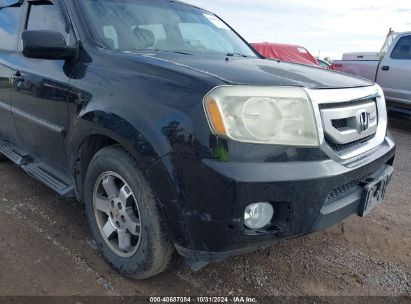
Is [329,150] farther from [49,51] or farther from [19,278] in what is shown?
[19,278]

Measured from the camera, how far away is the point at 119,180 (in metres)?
2.39

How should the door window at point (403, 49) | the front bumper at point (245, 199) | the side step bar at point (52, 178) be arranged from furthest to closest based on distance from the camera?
the door window at point (403, 49), the side step bar at point (52, 178), the front bumper at point (245, 199)

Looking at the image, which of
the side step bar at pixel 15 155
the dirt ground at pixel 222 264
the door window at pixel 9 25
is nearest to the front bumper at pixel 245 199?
the dirt ground at pixel 222 264

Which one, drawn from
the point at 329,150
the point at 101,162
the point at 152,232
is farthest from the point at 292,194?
the point at 101,162

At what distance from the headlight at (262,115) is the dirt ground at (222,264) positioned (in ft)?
3.37

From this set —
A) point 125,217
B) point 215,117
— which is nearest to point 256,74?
point 215,117

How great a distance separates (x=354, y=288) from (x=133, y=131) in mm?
1674

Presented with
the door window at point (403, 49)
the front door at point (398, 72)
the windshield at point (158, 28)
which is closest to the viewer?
the windshield at point (158, 28)

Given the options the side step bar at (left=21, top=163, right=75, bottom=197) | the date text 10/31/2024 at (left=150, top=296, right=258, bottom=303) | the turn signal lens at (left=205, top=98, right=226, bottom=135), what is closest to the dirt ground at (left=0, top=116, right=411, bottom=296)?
the date text 10/31/2024 at (left=150, top=296, right=258, bottom=303)

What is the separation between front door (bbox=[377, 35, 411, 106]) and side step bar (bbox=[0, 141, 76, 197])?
6.62 metres

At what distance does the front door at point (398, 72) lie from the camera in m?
7.27

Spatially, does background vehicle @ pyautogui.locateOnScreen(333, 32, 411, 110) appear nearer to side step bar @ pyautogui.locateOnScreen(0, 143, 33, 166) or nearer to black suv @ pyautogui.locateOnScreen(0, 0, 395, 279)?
black suv @ pyautogui.locateOnScreen(0, 0, 395, 279)

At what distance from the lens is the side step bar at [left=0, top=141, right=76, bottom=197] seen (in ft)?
9.33

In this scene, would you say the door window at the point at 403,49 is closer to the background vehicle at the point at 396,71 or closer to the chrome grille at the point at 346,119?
the background vehicle at the point at 396,71
